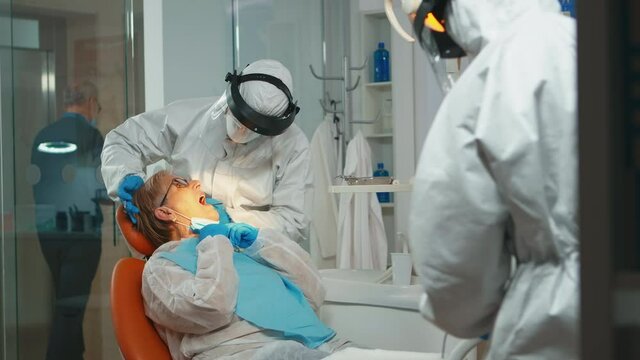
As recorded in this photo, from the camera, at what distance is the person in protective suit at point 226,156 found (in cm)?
282

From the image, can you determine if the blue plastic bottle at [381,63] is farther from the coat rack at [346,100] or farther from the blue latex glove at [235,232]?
the blue latex glove at [235,232]

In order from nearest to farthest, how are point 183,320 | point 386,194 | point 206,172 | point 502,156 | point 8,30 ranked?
1. point 502,156
2. point 183,320
3. point 206,172
4. point 8,30
5. point 386,194

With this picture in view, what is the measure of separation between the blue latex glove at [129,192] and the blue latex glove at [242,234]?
1.12 feet

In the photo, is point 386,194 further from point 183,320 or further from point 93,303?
point 183,320

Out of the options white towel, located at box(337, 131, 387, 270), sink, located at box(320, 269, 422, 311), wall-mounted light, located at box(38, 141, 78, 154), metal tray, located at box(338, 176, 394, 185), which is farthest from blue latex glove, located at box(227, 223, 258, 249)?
white towel, located at box(337, 131, 387, 270)

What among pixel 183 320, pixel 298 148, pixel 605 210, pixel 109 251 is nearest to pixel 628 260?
pixel 605 210

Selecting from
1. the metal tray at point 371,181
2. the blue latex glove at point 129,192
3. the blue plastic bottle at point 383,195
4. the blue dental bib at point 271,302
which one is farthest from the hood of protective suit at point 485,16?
the blue plastic bottle at point 383,195

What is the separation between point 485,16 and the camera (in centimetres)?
123

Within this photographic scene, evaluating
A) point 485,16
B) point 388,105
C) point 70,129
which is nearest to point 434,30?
point 485,16

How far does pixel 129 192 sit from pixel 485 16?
171cm

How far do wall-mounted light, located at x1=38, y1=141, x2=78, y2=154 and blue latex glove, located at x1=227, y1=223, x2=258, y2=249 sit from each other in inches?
48.8

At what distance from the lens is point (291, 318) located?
93.0 inches

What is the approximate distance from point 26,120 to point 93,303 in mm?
836

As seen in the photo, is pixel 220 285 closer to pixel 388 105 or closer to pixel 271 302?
pixel 271 302
